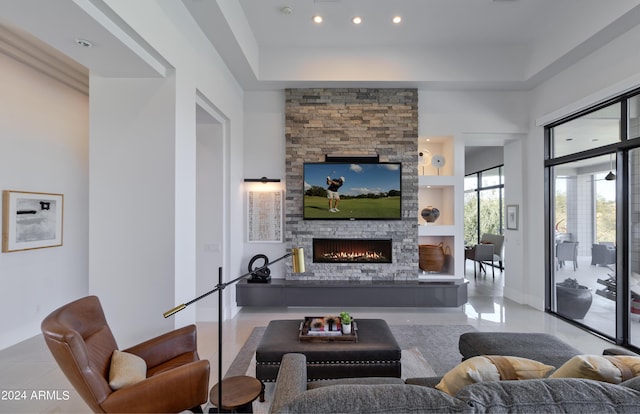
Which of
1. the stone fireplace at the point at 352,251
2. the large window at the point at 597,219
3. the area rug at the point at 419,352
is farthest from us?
the stone fireplace at the point at 352,251

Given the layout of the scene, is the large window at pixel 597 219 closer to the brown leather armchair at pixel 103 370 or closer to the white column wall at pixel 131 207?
the brown leather armchair at pixel 103 370

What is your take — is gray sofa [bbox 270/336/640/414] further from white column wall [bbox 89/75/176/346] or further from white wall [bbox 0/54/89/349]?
white wall [bbox 0/54/89/349]

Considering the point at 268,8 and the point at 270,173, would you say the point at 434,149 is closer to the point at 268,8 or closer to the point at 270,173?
the point at 270,173

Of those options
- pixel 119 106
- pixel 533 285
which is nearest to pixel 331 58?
pixel 119 106

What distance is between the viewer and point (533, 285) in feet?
16.5

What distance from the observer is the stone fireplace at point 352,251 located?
198 inches

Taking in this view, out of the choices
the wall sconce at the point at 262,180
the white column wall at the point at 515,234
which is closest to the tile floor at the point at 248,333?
Answer: the white column wall at the point at 515,234

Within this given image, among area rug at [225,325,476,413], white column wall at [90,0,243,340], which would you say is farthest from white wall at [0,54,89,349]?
area rug at [225,325,476,413]

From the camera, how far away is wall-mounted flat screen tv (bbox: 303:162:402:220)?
16.2ft

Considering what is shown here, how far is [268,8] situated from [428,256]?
4.30 metres

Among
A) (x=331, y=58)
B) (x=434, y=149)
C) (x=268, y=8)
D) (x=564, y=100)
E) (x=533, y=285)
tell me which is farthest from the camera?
A: (x=434, y=149)

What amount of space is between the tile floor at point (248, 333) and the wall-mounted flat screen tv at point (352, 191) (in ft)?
4.98

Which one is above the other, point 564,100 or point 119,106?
point 564,100

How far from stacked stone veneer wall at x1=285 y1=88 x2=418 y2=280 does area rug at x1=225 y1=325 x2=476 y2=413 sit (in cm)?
131
